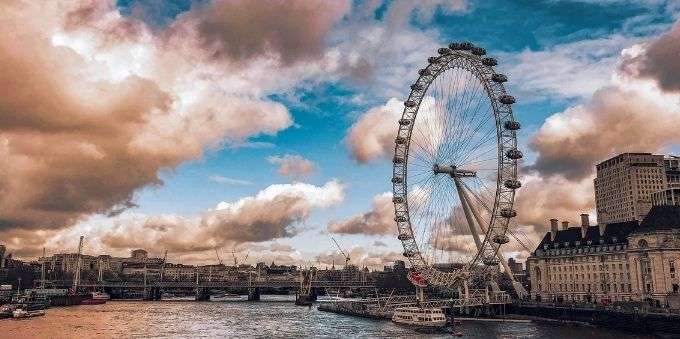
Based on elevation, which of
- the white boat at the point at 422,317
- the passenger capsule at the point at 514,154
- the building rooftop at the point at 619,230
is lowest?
the white boat at the point at 422,317

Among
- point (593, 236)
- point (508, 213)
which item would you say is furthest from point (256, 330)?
point (593, 236)

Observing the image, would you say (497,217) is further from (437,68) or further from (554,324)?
(437,68)

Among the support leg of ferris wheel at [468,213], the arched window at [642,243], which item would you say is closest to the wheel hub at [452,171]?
the support leg of ferris wheel at [468,213]

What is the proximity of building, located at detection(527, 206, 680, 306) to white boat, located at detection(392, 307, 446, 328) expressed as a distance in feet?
111

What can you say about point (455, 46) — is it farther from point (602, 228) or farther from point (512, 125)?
point (602, 228)

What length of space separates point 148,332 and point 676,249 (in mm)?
83416

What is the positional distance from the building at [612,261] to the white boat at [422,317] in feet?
111

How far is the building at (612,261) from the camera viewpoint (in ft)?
325

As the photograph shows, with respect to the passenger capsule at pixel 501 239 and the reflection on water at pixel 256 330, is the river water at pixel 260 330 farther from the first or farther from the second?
the passenger capsule at pixel 501 239

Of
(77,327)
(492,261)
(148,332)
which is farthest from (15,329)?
(492,261)

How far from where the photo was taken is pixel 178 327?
99.9 metres

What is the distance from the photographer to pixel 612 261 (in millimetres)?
111250

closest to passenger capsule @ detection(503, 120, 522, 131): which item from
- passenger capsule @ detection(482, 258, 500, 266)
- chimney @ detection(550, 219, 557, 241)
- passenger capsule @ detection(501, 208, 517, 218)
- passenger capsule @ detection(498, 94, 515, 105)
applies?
passenger capsule @ detection(498, 94, 515, 105)

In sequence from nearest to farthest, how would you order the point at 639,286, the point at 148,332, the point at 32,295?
the point at 148,332, the point at 639,286, the point at 32,295
